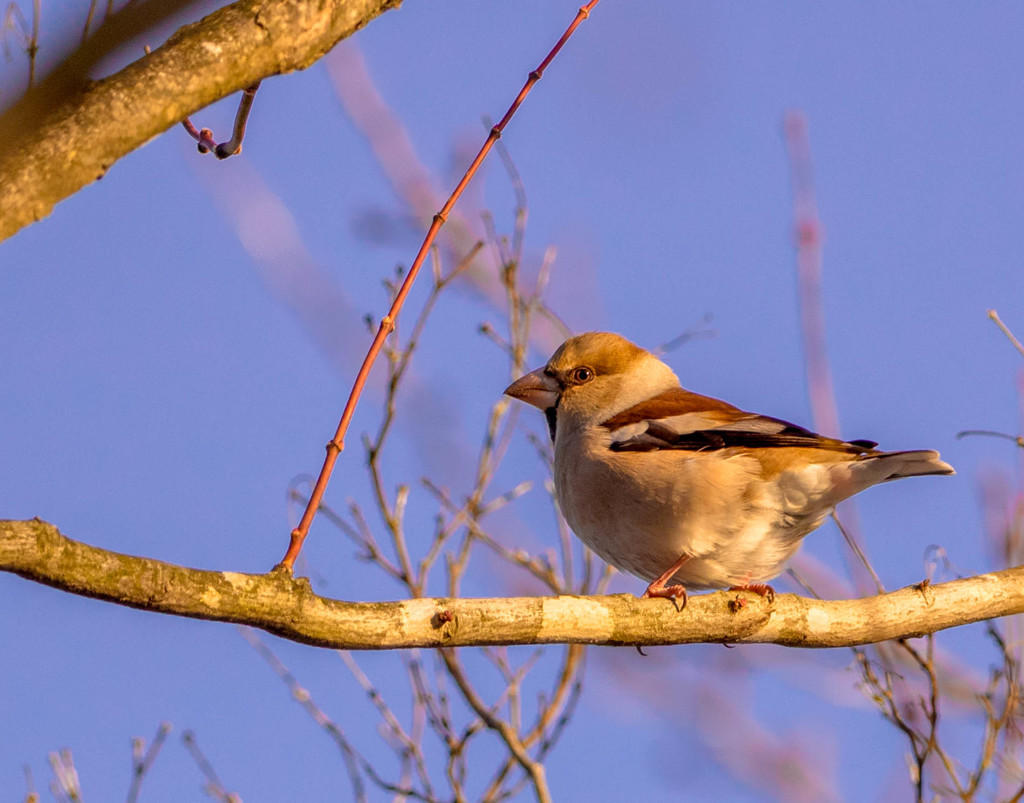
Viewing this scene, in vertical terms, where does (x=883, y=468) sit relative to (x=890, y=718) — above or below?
above

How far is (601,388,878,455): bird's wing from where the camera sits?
4660mm

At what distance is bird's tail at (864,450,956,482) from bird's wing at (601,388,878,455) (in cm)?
12

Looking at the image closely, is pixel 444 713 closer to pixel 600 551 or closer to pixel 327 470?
pixel 600 551

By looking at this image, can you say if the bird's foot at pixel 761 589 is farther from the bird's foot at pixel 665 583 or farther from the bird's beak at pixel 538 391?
the bird's beak at pixel 538 391

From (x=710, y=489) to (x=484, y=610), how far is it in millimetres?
1892

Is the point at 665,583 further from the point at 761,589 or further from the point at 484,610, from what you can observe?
the point at 484,610

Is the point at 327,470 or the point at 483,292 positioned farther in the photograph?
the point at 483,292

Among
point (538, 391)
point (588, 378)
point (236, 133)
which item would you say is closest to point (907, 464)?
point (588, 378)

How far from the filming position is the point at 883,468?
Answer: 448 cm

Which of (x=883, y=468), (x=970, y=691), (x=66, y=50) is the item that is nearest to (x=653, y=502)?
(x=883, y=468)

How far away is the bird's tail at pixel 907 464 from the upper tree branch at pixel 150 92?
2837 mm

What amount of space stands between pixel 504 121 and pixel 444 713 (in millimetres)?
3249

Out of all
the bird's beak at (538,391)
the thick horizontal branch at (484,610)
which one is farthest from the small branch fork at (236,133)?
the bird's beak at (538,391)

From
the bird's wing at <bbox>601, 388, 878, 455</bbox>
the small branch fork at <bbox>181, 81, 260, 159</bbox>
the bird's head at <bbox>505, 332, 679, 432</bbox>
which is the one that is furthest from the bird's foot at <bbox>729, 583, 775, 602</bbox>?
the small branch fork at <bbox>181, 81, 260, 159</bbox>
